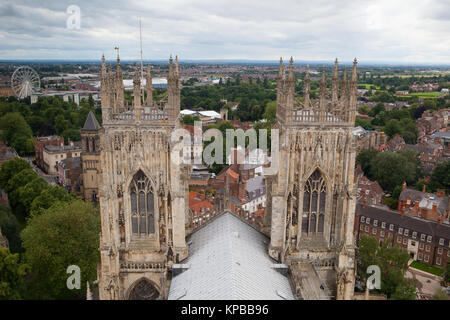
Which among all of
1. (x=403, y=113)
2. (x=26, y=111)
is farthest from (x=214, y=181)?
(x=403, y=113)

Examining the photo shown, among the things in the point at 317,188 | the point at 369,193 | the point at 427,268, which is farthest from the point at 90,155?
the point at 427,268

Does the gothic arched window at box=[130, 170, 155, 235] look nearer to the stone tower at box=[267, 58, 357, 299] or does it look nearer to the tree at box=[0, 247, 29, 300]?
the stone tower at box=[267, 58, 357, 299]

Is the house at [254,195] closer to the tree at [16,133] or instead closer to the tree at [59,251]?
the tree at [59,251]

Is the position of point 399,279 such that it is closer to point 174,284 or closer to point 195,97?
point 174,284

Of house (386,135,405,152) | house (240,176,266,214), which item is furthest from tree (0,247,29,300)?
house (386,135,405,152)

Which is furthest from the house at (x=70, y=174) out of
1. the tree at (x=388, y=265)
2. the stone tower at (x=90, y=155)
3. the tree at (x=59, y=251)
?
the tree at (x=388, y=265)
